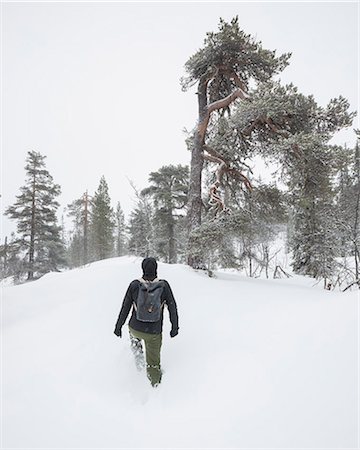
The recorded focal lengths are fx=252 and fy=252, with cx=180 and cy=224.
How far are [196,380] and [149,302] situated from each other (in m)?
1.26

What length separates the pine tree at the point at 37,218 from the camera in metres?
22.2

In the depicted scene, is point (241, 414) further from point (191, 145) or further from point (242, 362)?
point (191, 145)

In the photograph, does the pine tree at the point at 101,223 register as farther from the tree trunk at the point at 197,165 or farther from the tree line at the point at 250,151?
the tree trunk at the point at 197,165

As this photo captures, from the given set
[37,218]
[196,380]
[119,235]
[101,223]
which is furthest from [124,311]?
[119,235]

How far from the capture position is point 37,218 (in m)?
22.7

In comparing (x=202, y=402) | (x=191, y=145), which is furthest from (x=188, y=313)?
(x=191, y=145)

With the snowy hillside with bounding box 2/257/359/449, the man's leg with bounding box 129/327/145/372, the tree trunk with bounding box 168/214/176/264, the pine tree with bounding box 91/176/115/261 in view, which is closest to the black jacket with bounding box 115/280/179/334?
the man's leg with bounding box 129/327/145/372

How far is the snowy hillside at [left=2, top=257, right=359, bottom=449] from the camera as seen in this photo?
8.59 ft

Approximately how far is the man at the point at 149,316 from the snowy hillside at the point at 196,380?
0.33 metres

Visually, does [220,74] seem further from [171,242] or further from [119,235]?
[119,235]

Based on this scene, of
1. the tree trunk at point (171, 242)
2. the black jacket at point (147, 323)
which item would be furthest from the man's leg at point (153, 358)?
the tree trunk at point (171, 242)

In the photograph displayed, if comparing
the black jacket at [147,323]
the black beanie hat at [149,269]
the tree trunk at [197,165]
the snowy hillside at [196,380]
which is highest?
the tree trunk at [197,165]

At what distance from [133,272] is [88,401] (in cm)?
386

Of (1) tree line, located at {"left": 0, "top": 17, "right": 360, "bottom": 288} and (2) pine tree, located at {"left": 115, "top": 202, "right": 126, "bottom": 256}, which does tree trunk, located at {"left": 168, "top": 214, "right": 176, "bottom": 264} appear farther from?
(2) pine tree, located at {"left": 115, "top": 202, "right": 126, "bottom": 256}
